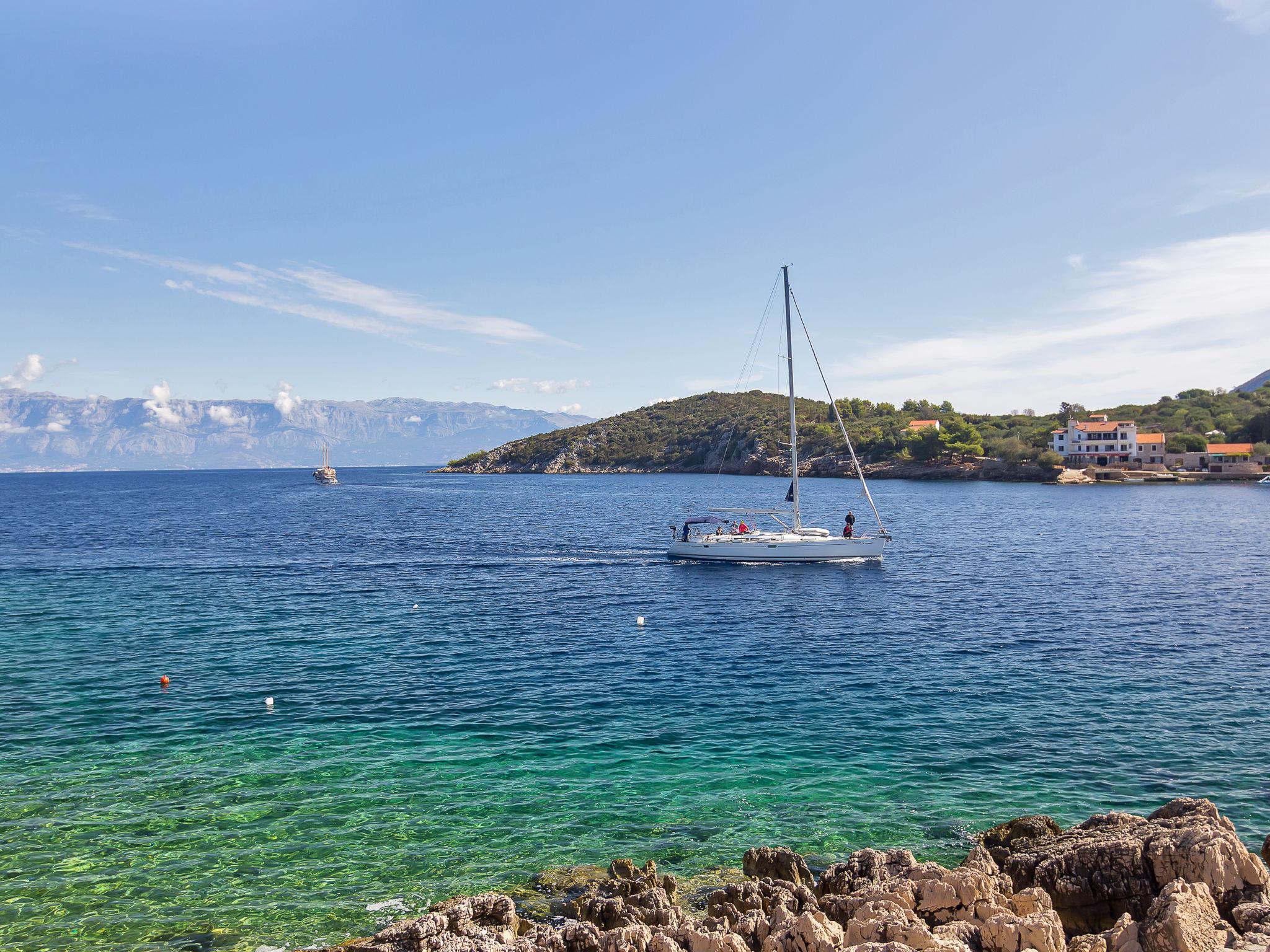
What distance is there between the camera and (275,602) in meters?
38.6

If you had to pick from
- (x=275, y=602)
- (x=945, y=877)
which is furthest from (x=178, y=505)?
(x=945, y=877)

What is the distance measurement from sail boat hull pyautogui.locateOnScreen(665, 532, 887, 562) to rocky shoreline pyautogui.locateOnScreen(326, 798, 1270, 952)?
119ft

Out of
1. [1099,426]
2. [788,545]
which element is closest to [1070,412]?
[1099,426]

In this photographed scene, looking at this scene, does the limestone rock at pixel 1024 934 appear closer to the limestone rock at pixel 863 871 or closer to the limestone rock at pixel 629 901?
the limestone rock at pixel 863 871

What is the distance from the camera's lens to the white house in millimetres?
143125

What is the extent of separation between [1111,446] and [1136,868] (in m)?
161

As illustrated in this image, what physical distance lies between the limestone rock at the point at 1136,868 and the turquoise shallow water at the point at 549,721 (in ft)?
9.70

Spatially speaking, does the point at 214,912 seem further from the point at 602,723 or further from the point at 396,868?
the point at 602,723

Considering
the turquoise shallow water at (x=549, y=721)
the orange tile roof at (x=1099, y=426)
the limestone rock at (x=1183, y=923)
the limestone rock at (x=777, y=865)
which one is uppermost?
the orange tile roof at (x=1099, y=426)

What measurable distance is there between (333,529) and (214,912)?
220 feet

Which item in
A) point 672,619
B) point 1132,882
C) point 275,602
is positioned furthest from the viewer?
point 275,602

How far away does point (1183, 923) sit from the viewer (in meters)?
8.52

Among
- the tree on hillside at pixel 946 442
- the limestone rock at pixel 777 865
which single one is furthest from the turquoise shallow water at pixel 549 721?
the tree on hillside at pixel 946 442

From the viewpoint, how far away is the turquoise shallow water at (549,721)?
45.8 ft
